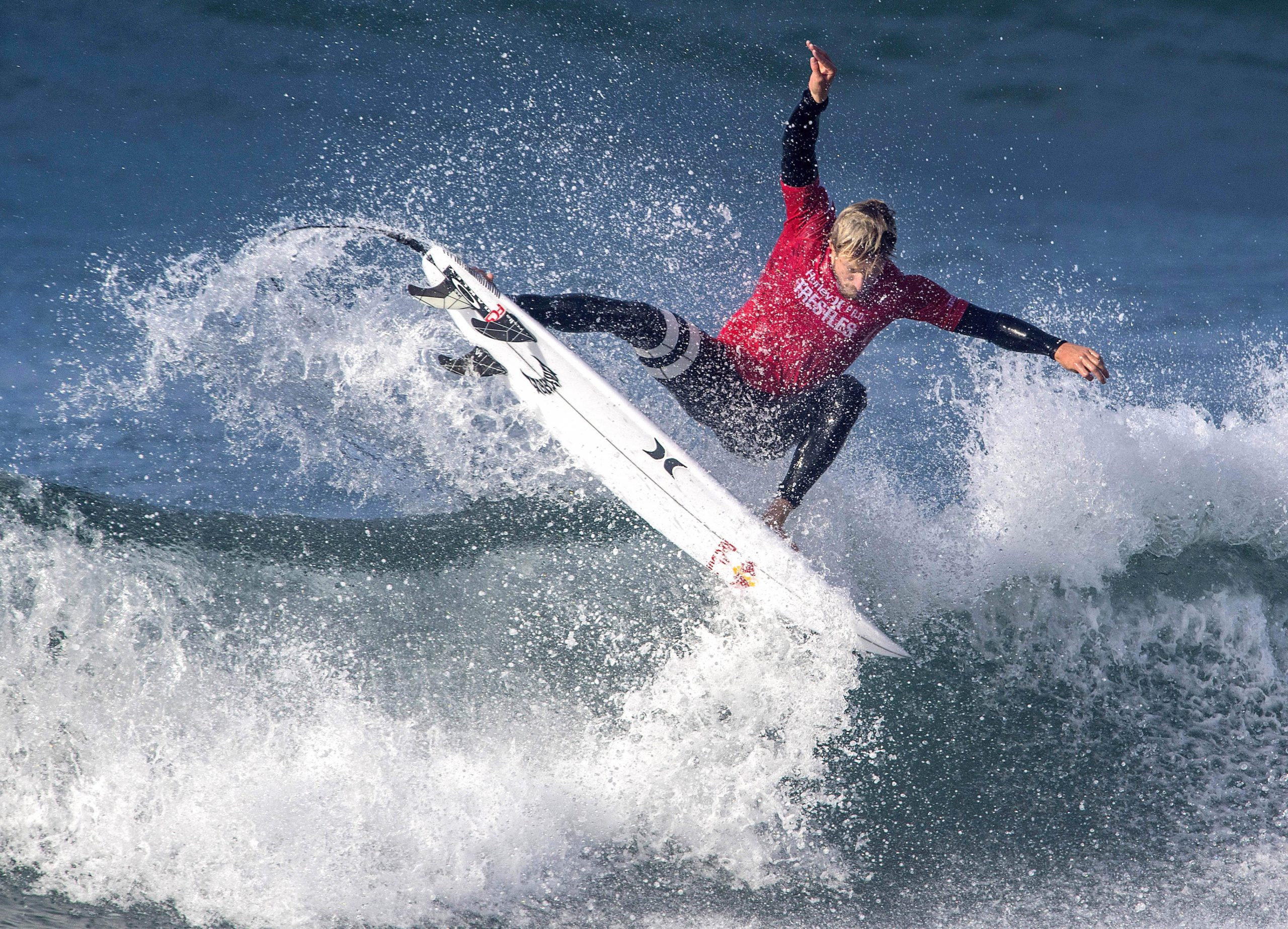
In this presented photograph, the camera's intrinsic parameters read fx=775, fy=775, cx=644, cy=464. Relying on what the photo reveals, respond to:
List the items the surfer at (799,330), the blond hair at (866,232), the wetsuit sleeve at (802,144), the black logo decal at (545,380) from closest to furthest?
1. the blond hair at (866,232)
2. the wetsuit sleeve at (802,144)
3. the surfer at (799,330)
4. the black logo decal at (545,380)

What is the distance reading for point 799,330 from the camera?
134 inches

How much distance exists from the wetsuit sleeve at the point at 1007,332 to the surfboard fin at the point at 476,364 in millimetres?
2120

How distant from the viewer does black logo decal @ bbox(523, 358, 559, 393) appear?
354 centimetres

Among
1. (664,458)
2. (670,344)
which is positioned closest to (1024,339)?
(670,344)

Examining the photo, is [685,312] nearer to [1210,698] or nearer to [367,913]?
[1210,698]

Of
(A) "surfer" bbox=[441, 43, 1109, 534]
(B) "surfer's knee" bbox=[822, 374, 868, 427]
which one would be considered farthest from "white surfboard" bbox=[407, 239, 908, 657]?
(B) "surfer's knee" bbox=[822, 374, 868, 427]

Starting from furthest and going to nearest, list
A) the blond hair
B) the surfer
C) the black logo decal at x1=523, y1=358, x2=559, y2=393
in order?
1. the black logo decal at x1=523, y1=358, x2=559, y2=393
2. the surfer
3. the blond hair

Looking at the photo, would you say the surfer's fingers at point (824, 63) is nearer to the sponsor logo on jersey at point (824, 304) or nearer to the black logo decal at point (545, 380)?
the sponsor logo on jersey at point (824, 304)

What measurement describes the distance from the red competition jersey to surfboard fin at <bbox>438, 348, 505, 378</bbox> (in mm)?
1186

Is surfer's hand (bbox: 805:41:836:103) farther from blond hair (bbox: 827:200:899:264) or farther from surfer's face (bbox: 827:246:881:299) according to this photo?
surfer's face (bbox: 827:246:881:299)

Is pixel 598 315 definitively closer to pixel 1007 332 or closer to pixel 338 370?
pixel 1007 332

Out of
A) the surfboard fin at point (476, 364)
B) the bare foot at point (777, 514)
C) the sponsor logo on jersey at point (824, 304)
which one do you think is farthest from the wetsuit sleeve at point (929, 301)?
the surfboard fin at point (476, 364)

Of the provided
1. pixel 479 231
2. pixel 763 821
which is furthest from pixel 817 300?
pixel 479 231

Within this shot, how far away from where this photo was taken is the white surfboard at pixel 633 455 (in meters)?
3.34
